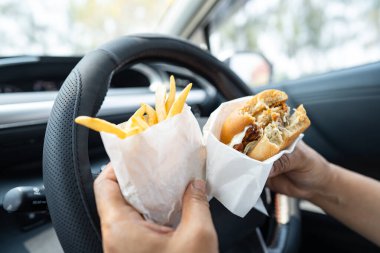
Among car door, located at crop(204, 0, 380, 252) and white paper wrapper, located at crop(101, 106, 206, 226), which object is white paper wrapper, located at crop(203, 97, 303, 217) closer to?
white paper wrapper, located at crop(101, 106, 206, 226)

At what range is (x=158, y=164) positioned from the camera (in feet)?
1.65

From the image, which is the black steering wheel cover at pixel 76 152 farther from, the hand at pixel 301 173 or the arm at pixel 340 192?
the arm at pixel 340 192

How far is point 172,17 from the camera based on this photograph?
1.96 meters

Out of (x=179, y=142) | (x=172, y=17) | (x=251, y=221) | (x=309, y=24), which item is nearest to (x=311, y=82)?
(x=309, y=24)

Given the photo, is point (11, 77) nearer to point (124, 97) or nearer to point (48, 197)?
point (124, 97)

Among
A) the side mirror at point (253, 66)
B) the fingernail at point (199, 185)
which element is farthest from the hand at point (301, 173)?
the side mirror at point (253, 66)

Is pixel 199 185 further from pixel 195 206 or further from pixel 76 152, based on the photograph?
pixel 76 152

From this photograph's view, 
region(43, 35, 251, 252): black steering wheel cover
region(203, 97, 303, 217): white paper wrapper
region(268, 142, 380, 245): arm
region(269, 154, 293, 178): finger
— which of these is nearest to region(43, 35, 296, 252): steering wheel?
region(43, 35, 251, 252): black steering wheel cover

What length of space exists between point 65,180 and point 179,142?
212 mm

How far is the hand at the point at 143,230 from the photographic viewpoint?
45 centimetres

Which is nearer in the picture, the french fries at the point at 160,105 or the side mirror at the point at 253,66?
the french fries at the point at 160,105

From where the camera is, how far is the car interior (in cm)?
60

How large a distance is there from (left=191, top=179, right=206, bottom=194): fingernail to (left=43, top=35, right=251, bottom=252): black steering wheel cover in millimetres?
180

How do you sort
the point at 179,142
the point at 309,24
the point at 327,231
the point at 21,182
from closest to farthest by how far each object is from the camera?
the point at 179,142 < the point at 21,182 < the point at 327,231 < the point at 309,24
